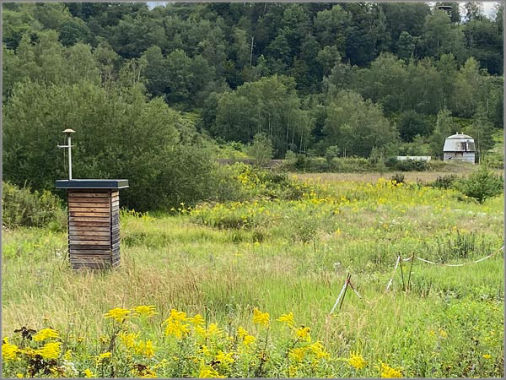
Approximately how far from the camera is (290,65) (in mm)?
70688

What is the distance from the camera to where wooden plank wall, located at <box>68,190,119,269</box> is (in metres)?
8.85

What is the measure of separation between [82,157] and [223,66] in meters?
54.0

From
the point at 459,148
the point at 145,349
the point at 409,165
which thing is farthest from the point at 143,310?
the point at 459,148

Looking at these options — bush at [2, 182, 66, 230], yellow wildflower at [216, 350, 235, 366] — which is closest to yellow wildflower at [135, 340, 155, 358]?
yellow wildflower at [216, 350, 235, 366]

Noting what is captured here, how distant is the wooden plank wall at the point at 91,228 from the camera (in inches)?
348

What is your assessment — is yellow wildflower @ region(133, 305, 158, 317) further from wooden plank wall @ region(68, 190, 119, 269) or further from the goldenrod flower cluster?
wooden plank wall @ region(68, 190, 119, 269)

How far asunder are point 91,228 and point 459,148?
46690mm

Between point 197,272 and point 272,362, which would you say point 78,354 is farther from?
point 197,272

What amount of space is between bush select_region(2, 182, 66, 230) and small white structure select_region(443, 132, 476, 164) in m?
41.4

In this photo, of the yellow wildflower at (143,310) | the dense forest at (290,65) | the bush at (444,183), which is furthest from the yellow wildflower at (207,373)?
the bush at (444,183)

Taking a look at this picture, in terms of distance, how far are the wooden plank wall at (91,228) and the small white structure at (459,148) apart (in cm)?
4523

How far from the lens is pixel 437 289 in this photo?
7410 millimetres

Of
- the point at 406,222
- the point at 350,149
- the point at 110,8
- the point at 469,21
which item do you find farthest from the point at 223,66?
the point at 406,222

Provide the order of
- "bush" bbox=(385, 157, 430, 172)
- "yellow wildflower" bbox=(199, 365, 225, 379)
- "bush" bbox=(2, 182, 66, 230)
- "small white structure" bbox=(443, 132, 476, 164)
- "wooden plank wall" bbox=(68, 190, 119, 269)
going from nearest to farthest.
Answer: "yellow wildflower" bbox=(199, 365, 225, 379) < "wooden plank wall" bbox=(68, 190, 119, 269) < "bush" bbox=(2, 182, 66, 230) < "bush" bbox=(385, 157, 430, 172) < "small white structure" bbox=(443, 132, 476, 164)
